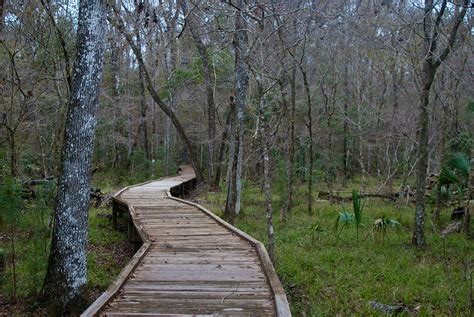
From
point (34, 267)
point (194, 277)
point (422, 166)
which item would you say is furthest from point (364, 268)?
point (34, 267)

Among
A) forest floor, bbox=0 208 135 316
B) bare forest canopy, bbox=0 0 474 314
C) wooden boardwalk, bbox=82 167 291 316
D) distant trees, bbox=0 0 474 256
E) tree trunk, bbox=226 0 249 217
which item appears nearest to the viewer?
wooden boardwalk, bbox=82 167 291 316

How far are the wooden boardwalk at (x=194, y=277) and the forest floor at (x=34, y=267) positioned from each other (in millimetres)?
932

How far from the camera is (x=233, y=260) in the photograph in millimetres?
5996

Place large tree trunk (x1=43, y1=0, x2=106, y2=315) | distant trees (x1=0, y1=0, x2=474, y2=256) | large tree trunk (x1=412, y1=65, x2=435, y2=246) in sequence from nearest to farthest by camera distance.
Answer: large tree trunk (x1=43, y1=0, x2=106, y2=315) → large tree trunk (x1=412, y1=65, x2=435, y2=246) → distant trees (x1=0, y1=0, x2=474, y2=256)

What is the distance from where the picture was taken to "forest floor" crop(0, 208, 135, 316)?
5703 millimetres

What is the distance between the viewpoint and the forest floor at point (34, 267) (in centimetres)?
570

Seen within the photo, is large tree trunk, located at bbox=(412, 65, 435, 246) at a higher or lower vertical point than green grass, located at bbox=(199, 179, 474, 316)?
higher

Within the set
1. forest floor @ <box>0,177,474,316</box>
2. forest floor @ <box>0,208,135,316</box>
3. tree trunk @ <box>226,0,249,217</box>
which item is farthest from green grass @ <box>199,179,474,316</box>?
forest floor @ <box>0,208,135,316</box>

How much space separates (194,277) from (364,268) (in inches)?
138

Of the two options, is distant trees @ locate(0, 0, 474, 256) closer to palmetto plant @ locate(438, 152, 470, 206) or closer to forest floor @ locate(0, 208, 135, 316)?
palmetto plant @ locate(438, 152, 470, 206)

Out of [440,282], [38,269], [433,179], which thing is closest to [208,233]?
[38,269]

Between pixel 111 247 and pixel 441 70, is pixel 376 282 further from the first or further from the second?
pixel 441 70

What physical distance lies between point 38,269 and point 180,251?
1969 millimetres

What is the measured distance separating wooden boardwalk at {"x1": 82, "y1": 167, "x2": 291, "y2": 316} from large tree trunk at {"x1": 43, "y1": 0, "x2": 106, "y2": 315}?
709 mm
